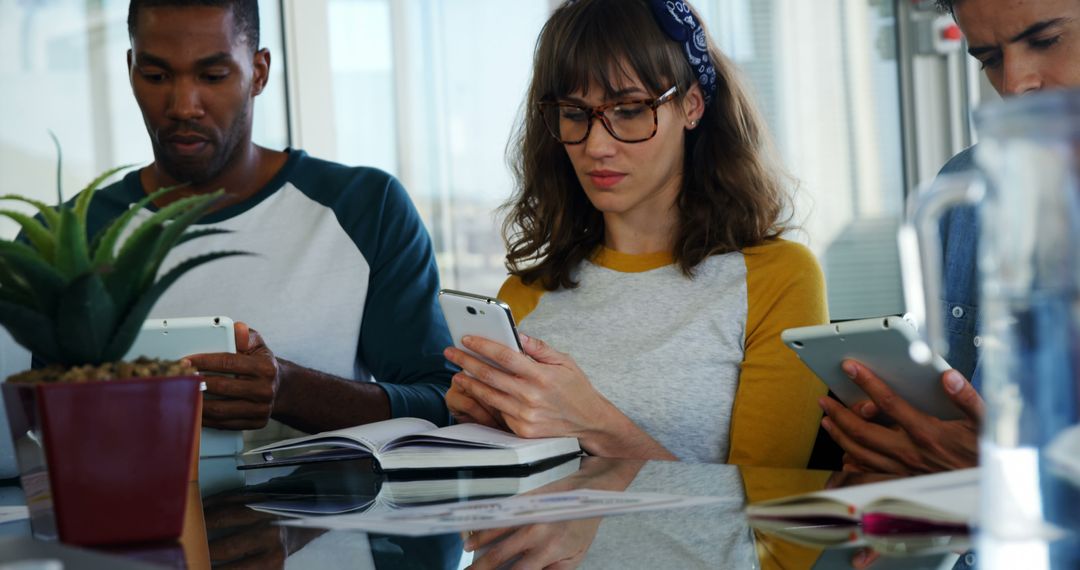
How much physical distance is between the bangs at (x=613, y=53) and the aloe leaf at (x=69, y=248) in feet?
3.52

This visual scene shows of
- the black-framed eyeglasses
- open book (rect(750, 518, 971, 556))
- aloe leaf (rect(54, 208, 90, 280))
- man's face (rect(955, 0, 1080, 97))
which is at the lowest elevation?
open book (rect(750, 518, 971, 556))

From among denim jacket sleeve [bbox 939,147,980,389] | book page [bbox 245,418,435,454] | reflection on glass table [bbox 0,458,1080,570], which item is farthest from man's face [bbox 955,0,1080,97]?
book page [bbox 245,418,435,454]

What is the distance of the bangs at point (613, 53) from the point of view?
1784 millimetres

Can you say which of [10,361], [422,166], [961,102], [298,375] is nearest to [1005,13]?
[298,375]

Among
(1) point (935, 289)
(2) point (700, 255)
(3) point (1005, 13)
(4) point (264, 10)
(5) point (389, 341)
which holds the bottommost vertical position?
(5) point (389, 341)

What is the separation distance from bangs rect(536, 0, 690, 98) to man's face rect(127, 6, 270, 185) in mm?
661

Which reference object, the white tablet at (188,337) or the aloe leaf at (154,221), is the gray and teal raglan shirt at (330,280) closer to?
the white tablet at (188,337)

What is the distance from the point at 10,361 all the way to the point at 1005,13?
1381mm

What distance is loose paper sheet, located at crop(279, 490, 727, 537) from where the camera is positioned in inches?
36.2

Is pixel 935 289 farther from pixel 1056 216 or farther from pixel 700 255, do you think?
pixel 700 255

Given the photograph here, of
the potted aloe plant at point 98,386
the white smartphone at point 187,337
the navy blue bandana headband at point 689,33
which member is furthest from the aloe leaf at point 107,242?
the navy blue bandana headband at point 689,33

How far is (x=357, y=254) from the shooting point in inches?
82.5

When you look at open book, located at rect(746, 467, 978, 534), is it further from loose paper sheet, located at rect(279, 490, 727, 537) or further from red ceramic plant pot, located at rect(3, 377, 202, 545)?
red ceramic plant pot, located at rect(3, 377, 202, 545)

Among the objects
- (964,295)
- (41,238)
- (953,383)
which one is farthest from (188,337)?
(964,295)
